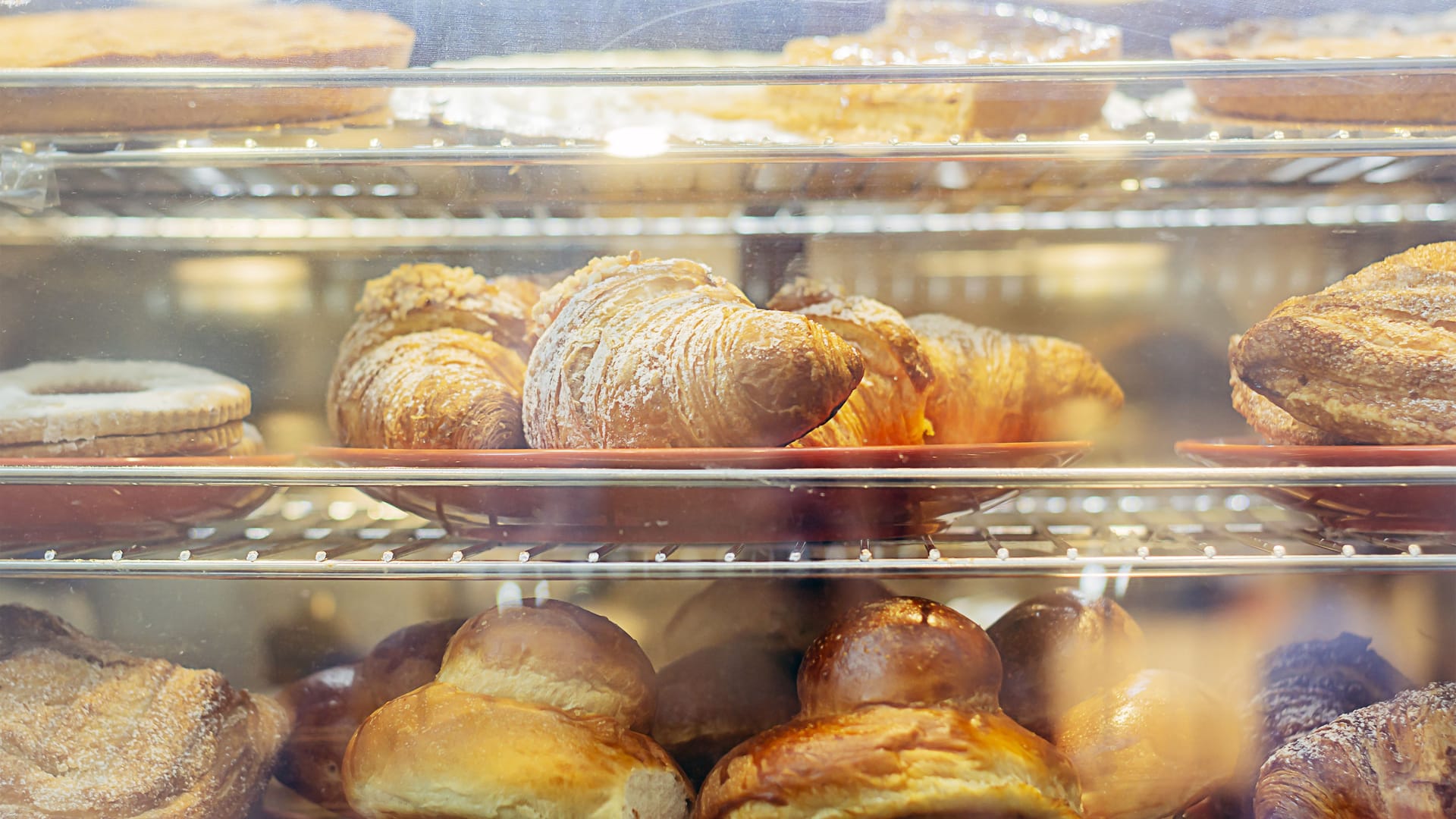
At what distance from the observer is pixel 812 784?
82 centimetres

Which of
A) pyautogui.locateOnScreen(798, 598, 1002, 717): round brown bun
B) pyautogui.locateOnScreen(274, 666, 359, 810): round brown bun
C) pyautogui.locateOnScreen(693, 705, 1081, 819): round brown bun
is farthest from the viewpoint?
pyautogui.locateOnScreen(274, 666, 359, 810): round brown bun

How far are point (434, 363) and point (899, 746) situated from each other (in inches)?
27.8

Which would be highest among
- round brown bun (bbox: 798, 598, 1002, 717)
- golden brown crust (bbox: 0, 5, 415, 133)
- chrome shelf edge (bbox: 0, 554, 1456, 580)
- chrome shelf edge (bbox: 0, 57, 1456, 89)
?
golden brown crust (bbox: 0, 5, 415, 133)

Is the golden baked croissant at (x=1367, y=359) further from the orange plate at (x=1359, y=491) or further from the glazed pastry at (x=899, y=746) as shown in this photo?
the glazed pastry at (x=899, y=746)

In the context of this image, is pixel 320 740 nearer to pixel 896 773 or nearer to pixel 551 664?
pixel 551 664

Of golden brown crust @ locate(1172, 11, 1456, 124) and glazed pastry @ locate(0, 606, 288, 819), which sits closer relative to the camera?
glazed pastry @ locate(0, 606, 288, 819)

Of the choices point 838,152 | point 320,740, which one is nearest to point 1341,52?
point 838,152

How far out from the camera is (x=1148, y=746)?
0.98m

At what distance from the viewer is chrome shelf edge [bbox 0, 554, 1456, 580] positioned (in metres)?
0.89

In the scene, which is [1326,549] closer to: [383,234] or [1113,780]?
[1113,780]

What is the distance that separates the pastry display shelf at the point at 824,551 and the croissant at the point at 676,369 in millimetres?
143

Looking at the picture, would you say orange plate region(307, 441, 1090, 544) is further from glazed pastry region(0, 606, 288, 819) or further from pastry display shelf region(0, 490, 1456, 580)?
glazed pastry region(0, 606, 288, 819)

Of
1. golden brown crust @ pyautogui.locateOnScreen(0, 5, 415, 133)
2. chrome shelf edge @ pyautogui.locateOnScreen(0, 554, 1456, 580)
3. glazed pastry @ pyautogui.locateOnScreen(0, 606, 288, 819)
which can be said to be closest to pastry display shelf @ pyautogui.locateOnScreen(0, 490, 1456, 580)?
chrome shelf edge @ pyautogui.locateOnScreen(0, 554, 1456, 580)

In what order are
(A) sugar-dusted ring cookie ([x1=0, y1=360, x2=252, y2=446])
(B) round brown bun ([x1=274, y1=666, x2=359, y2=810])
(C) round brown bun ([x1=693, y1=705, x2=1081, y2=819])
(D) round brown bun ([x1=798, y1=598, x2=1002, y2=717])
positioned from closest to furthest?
(C) round brown bun ([x1=693, y1=705, x2=1081, y2=819]) → (D) round brown bun ([x1=798, y1=598, x2=1002, y2=717]) → (A) sugar-dusted ring cookie ([x1=0, y1=360, x2=252, y2=446]) → (B) round brown bun ([x1=274, y1=666, x2=359, y2=810])
